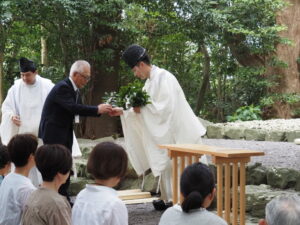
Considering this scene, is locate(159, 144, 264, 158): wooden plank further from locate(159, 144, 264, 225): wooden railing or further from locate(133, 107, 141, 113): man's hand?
locate(133, 107, 141, 113): man's hand

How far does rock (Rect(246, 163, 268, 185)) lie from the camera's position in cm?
664

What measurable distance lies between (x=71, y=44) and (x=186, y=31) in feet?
8.18

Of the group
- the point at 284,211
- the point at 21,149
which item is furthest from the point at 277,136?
the point at 284,211

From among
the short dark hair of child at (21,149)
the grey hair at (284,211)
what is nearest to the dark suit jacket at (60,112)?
the short dark hair of child at (21,149)

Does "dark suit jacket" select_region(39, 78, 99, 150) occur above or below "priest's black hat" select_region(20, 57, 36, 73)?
below

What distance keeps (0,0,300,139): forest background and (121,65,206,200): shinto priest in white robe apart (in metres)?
3.67

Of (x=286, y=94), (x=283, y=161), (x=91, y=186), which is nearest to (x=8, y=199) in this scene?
(x=91, y=186)

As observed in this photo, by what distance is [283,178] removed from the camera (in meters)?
6.25

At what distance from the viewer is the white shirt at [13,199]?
332 cm

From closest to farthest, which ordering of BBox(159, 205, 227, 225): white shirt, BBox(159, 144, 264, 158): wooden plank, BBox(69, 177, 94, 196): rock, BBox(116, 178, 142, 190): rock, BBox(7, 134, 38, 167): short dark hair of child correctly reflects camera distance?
BBox(159, 205, 227, 225): white shirt
BBox(7, 134, 38, 167): short dark hair of child
BBox(159, 144, 264, 158): wooden plank
BBox(69, 177, 94, 196): rock
BBox(116, 178, 142, 190): rock

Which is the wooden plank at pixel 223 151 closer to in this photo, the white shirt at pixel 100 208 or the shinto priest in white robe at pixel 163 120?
A: the shinto priest in white robe at pixel 163 120

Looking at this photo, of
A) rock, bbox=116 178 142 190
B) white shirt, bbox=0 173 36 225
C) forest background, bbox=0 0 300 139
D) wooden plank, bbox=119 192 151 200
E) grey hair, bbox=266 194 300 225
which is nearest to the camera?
grey hair, bbox=266 194 300 225

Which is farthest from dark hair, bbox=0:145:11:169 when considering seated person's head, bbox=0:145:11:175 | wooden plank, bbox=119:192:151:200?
wooden plank, bbox=119:192:151:200

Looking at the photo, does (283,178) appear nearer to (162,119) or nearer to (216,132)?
(162,119)
